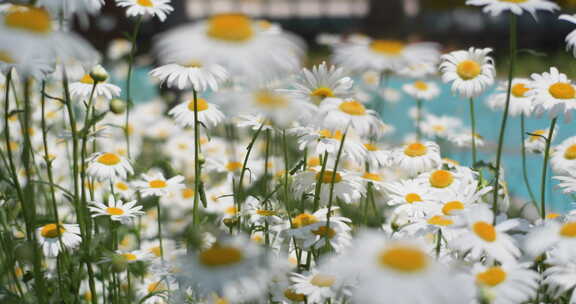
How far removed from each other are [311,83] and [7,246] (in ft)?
2.02

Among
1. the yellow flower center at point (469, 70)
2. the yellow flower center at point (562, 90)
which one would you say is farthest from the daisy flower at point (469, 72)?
the yellow flower center at point (562, 90)

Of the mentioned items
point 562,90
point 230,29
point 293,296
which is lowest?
point 293,296

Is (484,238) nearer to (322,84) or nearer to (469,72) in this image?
(322,84)

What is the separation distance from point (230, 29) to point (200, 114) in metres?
0.61

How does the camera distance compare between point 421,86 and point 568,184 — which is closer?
point 568,184

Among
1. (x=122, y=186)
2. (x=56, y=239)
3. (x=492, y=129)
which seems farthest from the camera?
(x=492, y=129)

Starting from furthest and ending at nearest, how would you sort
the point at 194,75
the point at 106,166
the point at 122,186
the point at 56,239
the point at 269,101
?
the point at 122,186 → the point at 106,166 → the point at 56,239 → the point at 194,75 → the point at 269,101

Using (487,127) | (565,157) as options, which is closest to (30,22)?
(565,157)

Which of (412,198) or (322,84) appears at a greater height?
(322,84)

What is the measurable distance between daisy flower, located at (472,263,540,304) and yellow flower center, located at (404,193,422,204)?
301 millimetres

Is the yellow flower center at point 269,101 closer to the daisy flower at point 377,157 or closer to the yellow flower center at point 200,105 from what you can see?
the daisy flower at point 377,157

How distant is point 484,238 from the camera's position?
81cm

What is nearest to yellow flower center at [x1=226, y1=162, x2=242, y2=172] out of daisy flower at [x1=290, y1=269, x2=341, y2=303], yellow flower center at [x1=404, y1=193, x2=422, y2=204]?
yellow flower center at [x1=404, y1=193, x2=422, y2=204]

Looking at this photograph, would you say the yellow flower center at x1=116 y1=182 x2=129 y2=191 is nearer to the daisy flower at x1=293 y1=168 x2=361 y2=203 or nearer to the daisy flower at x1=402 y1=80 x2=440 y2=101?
the daisy flower at x1=293 y1=168 x2=361 y2=203
